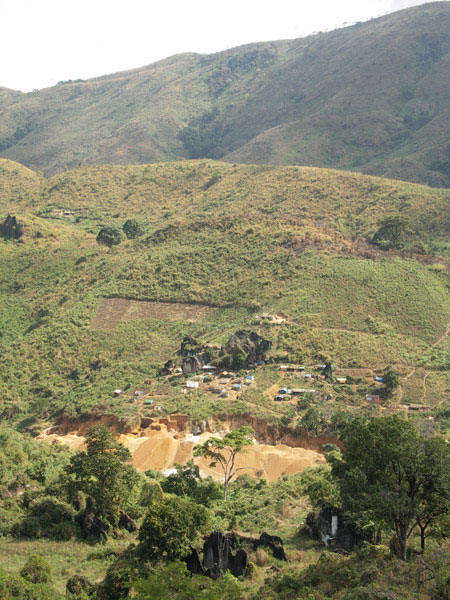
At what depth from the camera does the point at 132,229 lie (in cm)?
9231

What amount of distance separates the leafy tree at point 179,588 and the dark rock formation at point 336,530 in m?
7.23

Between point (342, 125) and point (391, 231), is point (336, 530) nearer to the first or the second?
point (391, 231)

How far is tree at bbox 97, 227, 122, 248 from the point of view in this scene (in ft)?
288

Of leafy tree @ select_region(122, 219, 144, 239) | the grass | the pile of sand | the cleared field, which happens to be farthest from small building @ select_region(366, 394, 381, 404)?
leafy tree @ select_region(122, 219, 144, 239)

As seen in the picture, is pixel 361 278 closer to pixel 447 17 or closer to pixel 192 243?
pixel 192 243

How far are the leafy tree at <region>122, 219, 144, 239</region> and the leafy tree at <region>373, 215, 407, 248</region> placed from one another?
3804 cm

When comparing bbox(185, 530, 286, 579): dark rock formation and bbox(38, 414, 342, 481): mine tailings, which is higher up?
bbox(185, 530, 286, 579): dark rock formation

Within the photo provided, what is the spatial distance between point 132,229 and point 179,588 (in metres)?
79.5

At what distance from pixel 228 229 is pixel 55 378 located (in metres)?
36.4

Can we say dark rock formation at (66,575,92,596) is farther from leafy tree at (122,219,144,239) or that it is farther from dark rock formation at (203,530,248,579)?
leafy tree at (122,219,144,239)

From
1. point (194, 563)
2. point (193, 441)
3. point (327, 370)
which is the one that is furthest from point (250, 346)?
point (194, 563)

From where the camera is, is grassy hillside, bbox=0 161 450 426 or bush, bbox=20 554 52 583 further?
grassy hillside, bbox=0 161 450 426

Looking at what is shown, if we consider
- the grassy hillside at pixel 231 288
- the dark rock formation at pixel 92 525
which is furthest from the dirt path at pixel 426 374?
the dark rock formation at pixel 92 525

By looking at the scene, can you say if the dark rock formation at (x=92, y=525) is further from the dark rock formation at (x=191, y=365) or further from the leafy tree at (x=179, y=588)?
the dark rock formation at (x=191, y=365)
